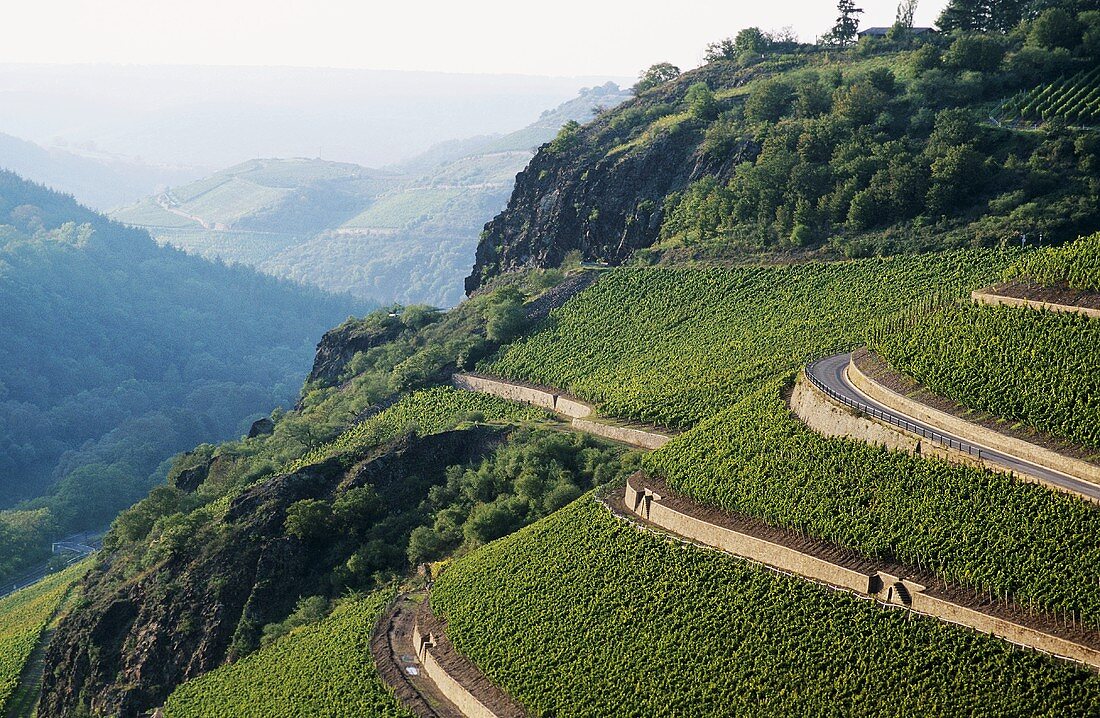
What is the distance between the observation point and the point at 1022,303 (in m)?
43.2

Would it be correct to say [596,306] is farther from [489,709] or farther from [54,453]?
[54,453]

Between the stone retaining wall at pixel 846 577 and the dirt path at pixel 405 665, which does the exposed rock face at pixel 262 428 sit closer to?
the dirt path at pixel 405 665

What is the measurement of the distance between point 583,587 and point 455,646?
4.89 m

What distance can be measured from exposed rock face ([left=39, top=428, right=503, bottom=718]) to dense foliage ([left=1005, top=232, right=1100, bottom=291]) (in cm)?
2634

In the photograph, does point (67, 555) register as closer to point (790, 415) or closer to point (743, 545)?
point (790, 415)

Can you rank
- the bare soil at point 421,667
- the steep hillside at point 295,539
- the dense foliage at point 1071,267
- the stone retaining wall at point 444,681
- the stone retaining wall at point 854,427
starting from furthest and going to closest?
the steep hillside at point 295,539
the dense foliage at point 1071,267
the bare soil at point 421,667
the stone retaining wall at point 444,681
the stone retaining wall at point 854,427

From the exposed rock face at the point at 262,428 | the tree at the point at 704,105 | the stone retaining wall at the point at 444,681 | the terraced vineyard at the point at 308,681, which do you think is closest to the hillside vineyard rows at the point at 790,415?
the stone retaining wall at the point at 444,681

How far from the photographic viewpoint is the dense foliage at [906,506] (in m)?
32.2

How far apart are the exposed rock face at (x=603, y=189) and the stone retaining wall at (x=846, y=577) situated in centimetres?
4044

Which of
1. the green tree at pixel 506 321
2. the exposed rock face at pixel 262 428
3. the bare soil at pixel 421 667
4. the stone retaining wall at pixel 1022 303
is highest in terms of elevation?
the stone retaining wall at pixel 1022 303

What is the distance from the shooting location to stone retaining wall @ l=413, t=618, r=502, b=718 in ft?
132

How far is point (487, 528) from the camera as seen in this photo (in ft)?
176

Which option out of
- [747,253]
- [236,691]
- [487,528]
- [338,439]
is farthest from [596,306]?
[236,691]

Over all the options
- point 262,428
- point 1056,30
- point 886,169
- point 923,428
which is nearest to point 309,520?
point 923,428
